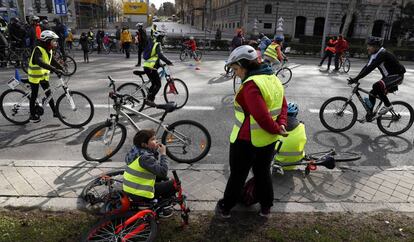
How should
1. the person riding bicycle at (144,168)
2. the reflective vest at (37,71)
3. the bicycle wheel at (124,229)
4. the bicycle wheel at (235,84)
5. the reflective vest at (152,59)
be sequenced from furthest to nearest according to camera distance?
the bicycle wheel at (235,84)
the reflective vest at (152,59)
the reflective vest at (37,71)
the person riding bicycle at (144,168)
the bicycle wheel at (124,229)

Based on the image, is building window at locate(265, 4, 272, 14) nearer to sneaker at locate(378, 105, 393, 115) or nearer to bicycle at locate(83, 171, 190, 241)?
sneaker at locate(378, 105, 393, 115)

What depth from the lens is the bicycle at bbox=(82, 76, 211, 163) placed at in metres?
4.91

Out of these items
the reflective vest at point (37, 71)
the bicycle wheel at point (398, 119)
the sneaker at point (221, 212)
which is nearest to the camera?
the sneaker at point (221, 212)

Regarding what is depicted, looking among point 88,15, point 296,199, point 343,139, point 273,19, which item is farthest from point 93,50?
point 88,15

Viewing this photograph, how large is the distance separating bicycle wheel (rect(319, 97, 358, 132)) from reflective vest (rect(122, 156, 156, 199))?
4757 millimetres

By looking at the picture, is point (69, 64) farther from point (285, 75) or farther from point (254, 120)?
point (254, 120)

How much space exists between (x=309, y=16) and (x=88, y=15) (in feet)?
130

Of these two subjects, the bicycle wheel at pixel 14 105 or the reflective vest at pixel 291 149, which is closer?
the reflective vest at pixel 291 149

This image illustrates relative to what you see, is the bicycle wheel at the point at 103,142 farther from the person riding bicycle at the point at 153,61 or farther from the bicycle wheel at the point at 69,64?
the bicycle wheel at the point at 69,64

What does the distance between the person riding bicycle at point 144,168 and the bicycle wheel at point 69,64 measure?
10.3 metres

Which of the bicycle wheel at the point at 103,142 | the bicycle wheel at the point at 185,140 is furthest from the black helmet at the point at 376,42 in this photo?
the bicycle wheel at the point at 103,142

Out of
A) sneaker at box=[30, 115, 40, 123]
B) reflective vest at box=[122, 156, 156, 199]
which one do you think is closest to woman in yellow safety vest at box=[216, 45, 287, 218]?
reflective vest at box=[122, 156, 156, 199]

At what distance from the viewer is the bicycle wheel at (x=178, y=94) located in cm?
841

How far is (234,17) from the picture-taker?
2066 inches
